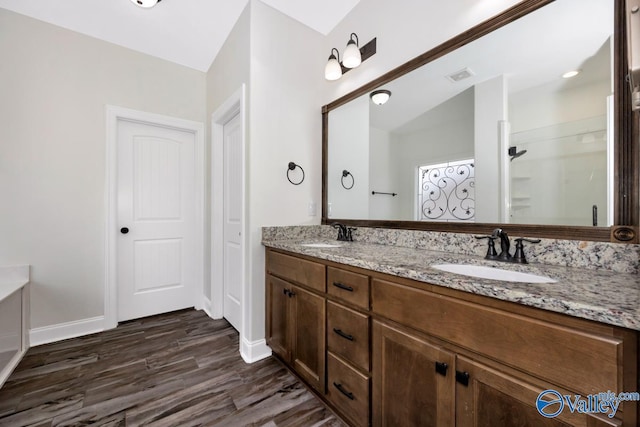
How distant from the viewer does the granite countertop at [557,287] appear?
581mm

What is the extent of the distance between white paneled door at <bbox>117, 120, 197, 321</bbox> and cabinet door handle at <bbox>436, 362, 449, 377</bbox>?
2715 mm

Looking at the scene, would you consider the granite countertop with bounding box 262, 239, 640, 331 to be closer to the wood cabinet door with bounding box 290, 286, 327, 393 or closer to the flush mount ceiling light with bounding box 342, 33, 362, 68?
the wood cabinet door with bounding box 290, 286, 327, 393

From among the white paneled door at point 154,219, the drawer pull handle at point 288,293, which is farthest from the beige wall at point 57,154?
the drawer pull handle at point 288,293

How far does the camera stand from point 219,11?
203cm

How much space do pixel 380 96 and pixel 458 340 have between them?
162 centimetres

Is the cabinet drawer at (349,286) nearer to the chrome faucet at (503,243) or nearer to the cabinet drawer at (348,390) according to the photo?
the cabinet drawer at (348,390)

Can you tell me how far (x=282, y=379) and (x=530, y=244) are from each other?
5.42ft

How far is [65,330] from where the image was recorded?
7.21 ft

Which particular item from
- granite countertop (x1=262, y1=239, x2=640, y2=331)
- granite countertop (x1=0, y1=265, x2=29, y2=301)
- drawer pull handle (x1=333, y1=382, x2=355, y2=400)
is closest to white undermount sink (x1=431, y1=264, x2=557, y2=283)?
granite countertop (x1=262, y1=239, x2=640, y2=331)

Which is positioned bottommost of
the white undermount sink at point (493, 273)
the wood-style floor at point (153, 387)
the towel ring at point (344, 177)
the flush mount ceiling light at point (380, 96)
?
the wood-style floor at point (153, 387)

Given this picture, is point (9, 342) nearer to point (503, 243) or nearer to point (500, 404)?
point (500, 404)

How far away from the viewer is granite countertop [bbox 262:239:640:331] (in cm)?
58

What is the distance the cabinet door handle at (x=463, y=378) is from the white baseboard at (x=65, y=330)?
9.67 feet

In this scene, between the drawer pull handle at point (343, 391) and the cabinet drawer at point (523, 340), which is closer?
the cabinet drawer at point (523, 340)
